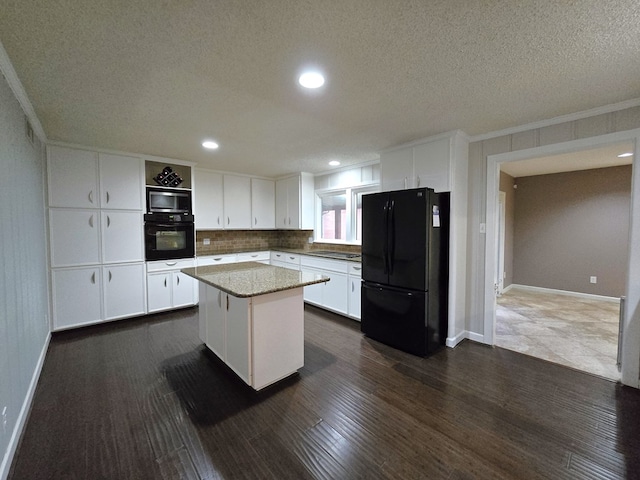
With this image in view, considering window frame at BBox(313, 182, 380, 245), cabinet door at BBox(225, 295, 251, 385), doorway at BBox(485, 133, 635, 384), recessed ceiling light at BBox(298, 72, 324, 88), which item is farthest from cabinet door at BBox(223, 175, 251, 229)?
doorway at BBox(485, 133, 635, 384)

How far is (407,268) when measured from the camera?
2.83m

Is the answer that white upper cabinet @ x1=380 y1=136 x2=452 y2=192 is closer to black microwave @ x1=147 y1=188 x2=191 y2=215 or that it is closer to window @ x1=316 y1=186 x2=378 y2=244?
window @ x1=316 y1=186 x2=378 y2=244

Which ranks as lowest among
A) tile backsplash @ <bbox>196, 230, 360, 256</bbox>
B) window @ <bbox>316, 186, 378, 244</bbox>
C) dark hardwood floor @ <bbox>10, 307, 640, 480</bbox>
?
dark hardwood floor @ <bbox>10, 307, 640, 480</bbox>

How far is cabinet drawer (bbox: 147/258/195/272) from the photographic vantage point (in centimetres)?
390

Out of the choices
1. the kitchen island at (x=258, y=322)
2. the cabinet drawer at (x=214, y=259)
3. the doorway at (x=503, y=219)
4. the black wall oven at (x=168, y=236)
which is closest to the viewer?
the kitchen island at (x=258, y=322)

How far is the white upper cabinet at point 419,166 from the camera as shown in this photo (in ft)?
9.59

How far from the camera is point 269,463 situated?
1.52 meters

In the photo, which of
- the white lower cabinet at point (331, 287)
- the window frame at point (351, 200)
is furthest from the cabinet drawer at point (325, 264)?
the window frame at point (351, 200)

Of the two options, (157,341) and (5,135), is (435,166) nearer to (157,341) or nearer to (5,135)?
(5,135)

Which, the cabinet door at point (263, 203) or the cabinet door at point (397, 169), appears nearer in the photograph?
the cabinet door at point (397, 169)

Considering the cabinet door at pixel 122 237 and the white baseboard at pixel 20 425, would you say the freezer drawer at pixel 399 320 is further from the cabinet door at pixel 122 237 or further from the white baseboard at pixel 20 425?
the cabinet door at pixel 122 237

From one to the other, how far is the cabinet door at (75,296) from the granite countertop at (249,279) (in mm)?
1706

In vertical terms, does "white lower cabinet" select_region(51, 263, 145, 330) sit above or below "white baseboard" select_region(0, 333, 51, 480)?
above

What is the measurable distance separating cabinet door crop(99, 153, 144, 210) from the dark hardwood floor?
1.89 meters
